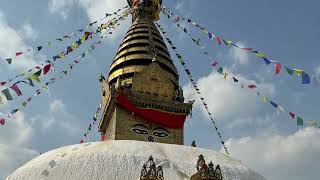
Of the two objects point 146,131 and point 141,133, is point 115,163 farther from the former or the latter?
point 146,131

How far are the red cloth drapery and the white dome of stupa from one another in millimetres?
14951

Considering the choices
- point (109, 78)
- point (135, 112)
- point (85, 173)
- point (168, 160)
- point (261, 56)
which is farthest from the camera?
point (109, 78)

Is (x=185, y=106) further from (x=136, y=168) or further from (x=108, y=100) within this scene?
(x=136, y=168)

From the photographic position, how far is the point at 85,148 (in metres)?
13.0

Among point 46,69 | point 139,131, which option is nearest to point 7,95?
point 46,69

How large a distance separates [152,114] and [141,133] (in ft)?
4.55

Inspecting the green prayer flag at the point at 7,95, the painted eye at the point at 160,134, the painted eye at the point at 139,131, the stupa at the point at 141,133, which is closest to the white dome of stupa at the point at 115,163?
the stupa at the point at 141,133

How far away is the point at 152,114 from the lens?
28.7 metres

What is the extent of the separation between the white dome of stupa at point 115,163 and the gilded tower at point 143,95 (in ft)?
47.4

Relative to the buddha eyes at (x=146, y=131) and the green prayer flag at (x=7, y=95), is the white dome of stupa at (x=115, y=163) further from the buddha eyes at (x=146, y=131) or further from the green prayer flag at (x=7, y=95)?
the buddha eyes at (x=146, y=131)

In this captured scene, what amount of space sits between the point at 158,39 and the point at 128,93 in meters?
6.78

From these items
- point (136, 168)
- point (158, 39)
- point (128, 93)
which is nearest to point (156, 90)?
point (128, 93)

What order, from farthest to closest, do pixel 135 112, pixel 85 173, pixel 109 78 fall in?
pixel 109 78, pixel 135 112, pixel 85 173

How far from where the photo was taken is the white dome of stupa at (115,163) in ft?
39.3
